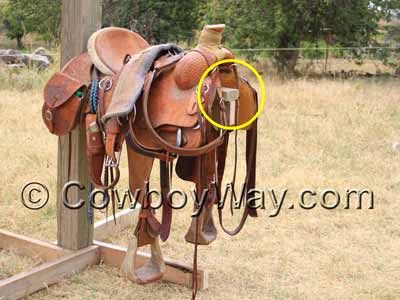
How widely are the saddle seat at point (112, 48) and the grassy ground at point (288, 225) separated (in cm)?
100

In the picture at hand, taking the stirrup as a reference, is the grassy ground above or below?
below

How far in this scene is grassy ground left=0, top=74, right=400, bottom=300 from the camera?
102 inches

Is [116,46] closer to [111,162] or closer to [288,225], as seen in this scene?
[111,162]

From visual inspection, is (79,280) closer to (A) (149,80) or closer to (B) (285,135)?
(A) (149,80)

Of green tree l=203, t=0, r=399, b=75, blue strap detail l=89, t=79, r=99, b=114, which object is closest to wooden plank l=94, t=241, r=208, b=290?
blue strap detail l=89, t=79, r=99, b=114

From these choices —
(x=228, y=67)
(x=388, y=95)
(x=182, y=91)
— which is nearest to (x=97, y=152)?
(x=182, y=91)

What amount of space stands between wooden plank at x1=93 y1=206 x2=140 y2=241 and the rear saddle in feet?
2.81

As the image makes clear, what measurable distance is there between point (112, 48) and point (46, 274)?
105 centimetres

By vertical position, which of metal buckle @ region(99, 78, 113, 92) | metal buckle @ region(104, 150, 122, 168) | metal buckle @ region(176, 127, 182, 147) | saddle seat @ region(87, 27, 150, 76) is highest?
saddle seat @ region(87, 27, 150, 76)

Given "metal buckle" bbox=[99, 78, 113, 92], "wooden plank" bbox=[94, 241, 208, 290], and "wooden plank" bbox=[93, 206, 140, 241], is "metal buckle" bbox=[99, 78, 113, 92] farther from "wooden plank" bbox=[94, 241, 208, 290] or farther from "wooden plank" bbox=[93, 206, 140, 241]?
"wooden plank" bbox=[93, 206, 140, 241]

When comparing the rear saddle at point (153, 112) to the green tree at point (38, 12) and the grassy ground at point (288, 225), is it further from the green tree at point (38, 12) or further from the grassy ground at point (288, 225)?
the green tree at point (38, 12)

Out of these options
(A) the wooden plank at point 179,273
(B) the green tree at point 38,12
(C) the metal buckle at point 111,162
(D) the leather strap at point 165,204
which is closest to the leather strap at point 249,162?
(D) the leather strap at point 165,204

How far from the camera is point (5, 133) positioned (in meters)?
5.04

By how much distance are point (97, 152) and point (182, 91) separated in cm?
50
